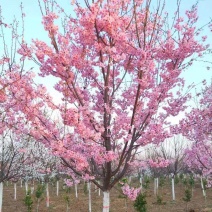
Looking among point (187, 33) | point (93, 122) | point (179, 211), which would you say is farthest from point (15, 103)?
point (179, 211)

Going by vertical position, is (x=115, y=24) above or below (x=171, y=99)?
above

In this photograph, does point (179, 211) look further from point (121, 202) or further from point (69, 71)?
point (69, 71)

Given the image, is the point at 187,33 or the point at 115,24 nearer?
the point at 115,24

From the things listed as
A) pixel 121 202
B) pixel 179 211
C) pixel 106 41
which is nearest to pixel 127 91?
pixel 106 41

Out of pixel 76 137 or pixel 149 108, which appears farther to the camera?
pixel 76 137

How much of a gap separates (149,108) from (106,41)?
153cm

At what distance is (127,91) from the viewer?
6.34 m

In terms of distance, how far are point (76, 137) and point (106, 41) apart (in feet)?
6.85

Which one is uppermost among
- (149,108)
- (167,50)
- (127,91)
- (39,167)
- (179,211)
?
(167,50)

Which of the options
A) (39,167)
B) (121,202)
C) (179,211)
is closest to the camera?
(179,211)

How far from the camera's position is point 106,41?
532 centimetres

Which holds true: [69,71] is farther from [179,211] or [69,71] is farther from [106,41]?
[179,211]

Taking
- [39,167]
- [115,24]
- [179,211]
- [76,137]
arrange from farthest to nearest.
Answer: [39,167]
[179,211]
[76,137]
[115,24]

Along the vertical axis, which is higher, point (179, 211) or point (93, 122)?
point (93, 122)
